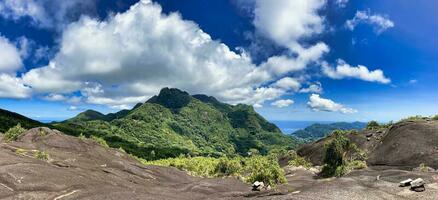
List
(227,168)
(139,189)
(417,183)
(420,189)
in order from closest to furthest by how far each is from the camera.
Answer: (420,189) → (417,183) → (139,189) → (227,168)

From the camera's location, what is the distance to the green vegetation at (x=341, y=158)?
88.2 m

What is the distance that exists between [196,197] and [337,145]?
6469cm

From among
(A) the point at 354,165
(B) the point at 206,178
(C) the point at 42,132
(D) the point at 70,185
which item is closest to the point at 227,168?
(A) the point at 354,165

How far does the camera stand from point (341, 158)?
9488 centimetres

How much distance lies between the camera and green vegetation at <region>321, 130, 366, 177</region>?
88188 mm

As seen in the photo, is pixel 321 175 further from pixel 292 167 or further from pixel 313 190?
pixel 313 190

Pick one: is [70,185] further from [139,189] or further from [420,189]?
[420,189]

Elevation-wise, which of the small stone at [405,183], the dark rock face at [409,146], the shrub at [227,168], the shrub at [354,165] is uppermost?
the dark rock face at [409,146]

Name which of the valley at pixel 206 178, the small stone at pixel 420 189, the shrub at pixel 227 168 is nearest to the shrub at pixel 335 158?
the valley at pixel 206 178

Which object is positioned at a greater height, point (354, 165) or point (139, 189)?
point (354, 165)

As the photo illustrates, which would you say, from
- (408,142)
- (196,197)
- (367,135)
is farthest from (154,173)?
(367,135)

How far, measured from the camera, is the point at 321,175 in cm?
9275

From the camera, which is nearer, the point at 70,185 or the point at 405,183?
the point at 405,183

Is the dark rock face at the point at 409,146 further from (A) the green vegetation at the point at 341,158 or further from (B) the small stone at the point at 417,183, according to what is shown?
(B) the small stone at the point at 417,183
